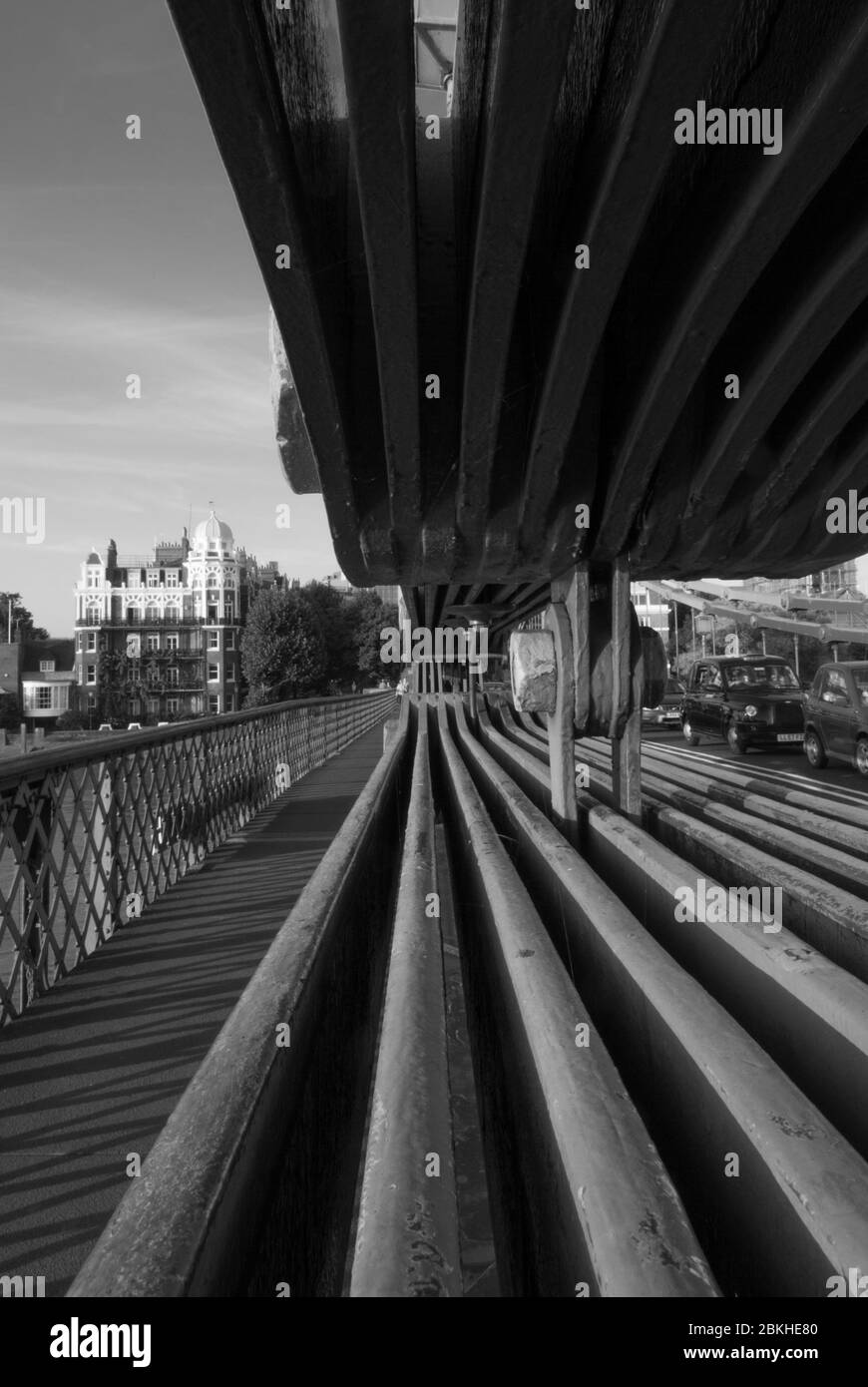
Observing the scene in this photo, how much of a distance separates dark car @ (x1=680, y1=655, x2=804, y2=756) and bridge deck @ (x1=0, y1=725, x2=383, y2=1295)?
12560 millimetres

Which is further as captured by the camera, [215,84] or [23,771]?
[23,771]

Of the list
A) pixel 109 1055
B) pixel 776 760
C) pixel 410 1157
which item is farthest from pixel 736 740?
pixel 410 1157

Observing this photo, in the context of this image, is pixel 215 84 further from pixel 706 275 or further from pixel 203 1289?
pixel 203 1289

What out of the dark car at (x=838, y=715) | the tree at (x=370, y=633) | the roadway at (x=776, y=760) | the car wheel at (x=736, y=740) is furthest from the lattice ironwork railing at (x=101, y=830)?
the tree at (x=370, y=633)

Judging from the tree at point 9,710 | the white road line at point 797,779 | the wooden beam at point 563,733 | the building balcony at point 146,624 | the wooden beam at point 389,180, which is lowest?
the tree at point 9,710

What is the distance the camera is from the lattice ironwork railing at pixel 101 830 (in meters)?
4.59

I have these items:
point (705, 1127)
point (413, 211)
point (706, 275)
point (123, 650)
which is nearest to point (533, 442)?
point (706, 275)

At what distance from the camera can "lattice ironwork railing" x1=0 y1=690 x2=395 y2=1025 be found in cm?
459

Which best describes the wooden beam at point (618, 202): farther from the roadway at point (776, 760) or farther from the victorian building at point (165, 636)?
the victorian building at point (165, 636)

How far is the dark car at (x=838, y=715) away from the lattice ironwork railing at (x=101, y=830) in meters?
9.39

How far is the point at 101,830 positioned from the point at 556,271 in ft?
16.0

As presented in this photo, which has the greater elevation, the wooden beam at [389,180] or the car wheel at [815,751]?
the wooden beam at [389,180]

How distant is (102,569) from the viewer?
8500 cm

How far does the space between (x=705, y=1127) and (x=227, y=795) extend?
28.1 feet
